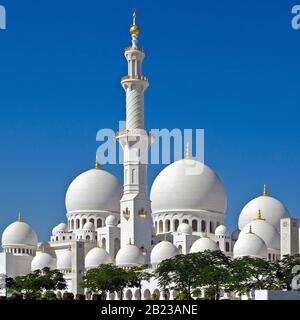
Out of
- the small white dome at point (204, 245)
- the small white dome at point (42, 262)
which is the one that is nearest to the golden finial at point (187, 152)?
the small white dome at point (204, 245)

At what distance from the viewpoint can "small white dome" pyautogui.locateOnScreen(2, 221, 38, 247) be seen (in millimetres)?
79062

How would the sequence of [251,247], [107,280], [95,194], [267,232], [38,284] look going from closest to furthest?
[107,280]
[38,284]
[251,247]
[267,232]
[95,194]

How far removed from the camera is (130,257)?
6612 centimetres

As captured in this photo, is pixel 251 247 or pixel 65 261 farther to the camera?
pixel 65 261

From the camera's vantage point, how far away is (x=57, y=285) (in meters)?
64.4

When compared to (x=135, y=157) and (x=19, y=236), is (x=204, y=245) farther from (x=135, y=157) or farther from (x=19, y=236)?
(x=19, y=236)

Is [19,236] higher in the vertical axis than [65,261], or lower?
higher

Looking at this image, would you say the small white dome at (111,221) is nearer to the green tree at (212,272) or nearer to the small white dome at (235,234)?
the small white dome at (235,234)

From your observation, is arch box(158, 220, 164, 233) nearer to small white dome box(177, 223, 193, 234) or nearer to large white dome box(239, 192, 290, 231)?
small white dome box(177, 223, 193, 234)

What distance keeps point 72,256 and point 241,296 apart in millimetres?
19085

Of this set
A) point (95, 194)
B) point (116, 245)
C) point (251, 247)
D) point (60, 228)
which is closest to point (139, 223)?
point (116, 245)

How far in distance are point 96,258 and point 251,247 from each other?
40.4ft

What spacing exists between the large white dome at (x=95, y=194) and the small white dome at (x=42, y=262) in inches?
227
